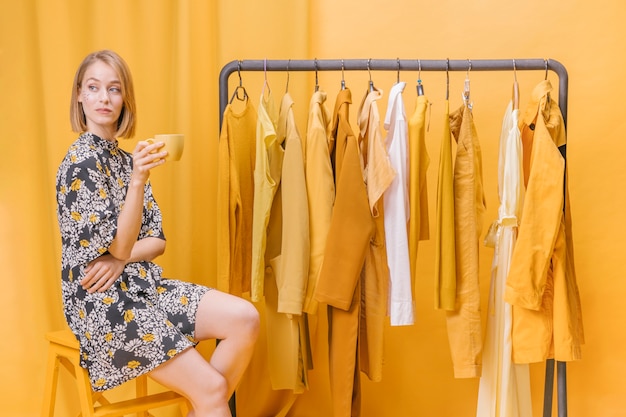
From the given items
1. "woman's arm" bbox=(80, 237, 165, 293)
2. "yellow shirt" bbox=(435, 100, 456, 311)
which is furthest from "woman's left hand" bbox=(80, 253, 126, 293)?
"yellow shirt" bbox=(435, 100, 456, 311)

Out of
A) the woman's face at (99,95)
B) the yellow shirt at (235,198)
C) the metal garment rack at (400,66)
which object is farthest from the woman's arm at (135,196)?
the metal garment rack at (400,66)

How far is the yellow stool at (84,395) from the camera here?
1935mm

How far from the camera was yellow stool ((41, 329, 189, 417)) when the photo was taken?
1.93m

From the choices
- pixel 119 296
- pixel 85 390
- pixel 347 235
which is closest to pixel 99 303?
pixel 119 296

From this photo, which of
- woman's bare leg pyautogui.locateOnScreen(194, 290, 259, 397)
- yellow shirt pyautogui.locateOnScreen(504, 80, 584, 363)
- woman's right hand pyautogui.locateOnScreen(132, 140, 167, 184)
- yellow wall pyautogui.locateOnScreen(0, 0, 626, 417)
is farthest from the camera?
yellow wall pyautogui.locateOnScreen(0, 0, 626, 417)

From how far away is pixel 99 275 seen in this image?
1941mm

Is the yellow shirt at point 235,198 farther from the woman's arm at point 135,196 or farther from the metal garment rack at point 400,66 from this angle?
the woman's arm at point 135,196

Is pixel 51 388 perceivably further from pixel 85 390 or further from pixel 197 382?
pixel 197 382

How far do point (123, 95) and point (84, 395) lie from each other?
81 cm

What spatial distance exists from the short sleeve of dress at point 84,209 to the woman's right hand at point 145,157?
108mm

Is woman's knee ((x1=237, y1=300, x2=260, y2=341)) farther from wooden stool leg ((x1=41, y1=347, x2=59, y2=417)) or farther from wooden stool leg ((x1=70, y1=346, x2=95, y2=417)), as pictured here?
wooden stool leg ((x1=41, y1=347, x2=59, y2=417))

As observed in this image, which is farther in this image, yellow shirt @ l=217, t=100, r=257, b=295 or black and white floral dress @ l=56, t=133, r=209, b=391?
yellow shirt @ l=217, t=100, r=257, b=295

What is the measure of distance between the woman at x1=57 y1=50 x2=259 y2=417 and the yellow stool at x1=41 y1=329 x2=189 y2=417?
0.04m

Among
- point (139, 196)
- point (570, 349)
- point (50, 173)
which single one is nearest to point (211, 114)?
point (50, 173)
